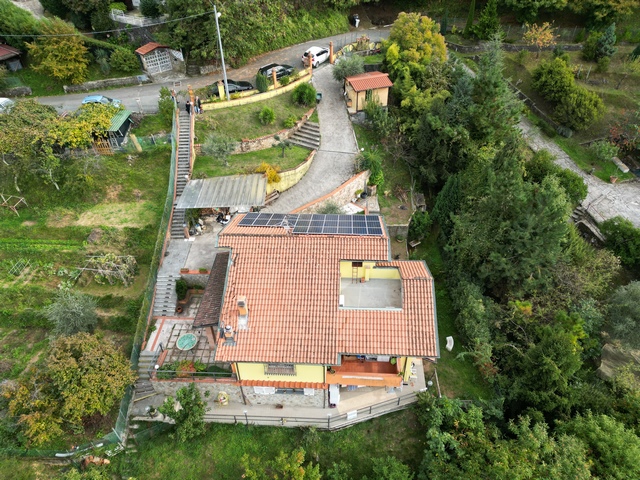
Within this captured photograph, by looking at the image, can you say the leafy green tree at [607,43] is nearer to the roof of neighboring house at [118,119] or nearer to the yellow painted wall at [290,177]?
the yellow painted wall at [290,177]

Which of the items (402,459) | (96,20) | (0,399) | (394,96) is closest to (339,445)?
(402,459)

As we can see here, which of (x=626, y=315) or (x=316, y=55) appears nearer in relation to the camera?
(x=626, y=315)

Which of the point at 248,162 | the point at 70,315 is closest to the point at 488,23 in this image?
the point at 248,162

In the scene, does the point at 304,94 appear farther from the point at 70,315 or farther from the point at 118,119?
the point at 70,315

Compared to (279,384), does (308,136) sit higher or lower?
higher

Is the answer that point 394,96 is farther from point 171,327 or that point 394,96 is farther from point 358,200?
point 171,327
